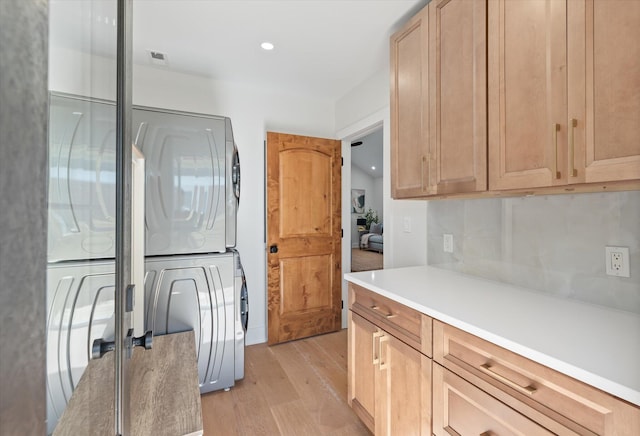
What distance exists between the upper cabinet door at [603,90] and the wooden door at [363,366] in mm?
1107

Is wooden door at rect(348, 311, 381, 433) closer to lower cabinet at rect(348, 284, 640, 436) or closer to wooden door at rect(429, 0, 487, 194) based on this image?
lower cabinet at rect(348, 284, 640, 436)

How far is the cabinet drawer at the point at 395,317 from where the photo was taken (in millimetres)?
1222

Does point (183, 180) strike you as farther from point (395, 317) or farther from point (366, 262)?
point (366, 262)

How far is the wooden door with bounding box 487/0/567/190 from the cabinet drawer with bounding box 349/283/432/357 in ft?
2.16

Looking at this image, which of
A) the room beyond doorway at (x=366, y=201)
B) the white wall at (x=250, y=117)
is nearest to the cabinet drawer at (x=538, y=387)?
the white wall at (x=250, y=117)

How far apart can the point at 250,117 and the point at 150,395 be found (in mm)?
2470

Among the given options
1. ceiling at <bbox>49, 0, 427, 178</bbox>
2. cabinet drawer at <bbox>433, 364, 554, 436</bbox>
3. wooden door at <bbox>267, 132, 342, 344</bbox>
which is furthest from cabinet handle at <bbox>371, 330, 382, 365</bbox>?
ceiling at <bbox>49, 0, 427, 178</bbox>

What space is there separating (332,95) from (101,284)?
10.1 feet

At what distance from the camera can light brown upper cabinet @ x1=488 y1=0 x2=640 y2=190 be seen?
0.89 metres

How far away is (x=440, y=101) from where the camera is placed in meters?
1.54

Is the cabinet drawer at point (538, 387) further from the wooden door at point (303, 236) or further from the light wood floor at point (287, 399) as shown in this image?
the wooden door at point (303, 236)

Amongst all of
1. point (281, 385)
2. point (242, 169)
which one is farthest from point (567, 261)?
point (242, 169)

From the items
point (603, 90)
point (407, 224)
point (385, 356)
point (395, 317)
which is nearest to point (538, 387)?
point (395, 317)

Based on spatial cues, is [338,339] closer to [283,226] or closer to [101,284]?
[283,226]
